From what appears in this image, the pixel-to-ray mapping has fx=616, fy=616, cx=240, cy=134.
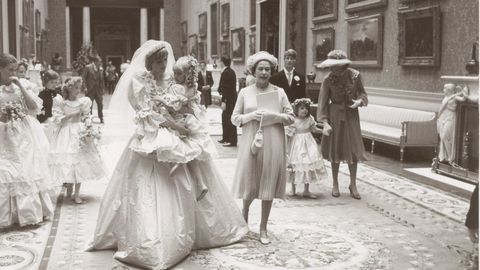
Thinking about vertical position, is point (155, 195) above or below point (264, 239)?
above

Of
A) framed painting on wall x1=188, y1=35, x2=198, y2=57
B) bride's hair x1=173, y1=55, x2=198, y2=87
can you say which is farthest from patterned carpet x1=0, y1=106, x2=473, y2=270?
framed painting on wall x1=188, y1=35, x2=198, y2=57

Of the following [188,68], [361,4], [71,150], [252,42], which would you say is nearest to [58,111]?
[71,150]

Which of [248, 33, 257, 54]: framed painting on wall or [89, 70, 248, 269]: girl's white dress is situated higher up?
[248, 33, 257, 54]: framed painting on wall

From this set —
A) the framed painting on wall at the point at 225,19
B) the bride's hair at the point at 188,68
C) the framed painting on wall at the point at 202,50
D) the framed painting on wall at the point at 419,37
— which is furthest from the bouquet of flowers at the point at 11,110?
the framed painting on wall at the point at 202,50

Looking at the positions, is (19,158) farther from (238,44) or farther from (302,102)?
(238,44)

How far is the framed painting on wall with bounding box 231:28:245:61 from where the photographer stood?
23028 millimetres

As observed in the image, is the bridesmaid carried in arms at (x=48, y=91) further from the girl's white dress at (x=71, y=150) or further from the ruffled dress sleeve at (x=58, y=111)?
the girl's white dress at (x=71, y=150)

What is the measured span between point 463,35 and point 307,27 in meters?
7.15

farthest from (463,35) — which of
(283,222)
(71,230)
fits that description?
(71,230)

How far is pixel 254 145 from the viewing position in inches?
218

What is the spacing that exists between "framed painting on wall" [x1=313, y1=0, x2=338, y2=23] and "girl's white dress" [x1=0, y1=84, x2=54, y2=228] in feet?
32.6

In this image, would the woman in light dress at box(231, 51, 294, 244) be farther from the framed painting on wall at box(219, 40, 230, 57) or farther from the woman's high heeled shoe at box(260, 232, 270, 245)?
the framed painting on wall at box(219, 40, 230, 57)

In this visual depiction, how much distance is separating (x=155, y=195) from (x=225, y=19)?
69.8ft

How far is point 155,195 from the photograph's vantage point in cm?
508
